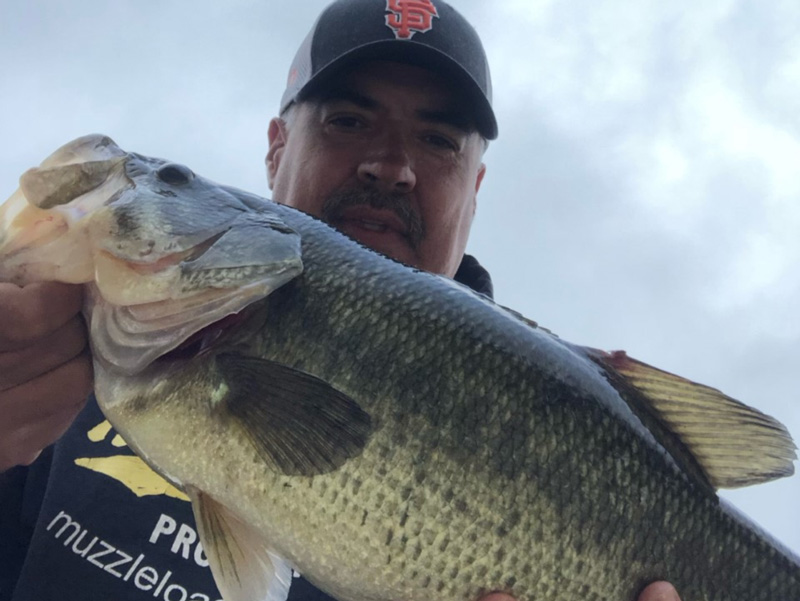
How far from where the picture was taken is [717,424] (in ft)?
5.96

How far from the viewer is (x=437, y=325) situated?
1.63 meters

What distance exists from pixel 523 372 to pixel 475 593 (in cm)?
51

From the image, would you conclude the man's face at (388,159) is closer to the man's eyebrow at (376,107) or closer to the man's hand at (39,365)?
the man's eyebrow at (376,107)

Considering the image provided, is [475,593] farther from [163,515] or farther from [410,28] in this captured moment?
[410,28]

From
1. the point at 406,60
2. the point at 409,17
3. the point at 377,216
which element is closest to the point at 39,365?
the point at 377,216

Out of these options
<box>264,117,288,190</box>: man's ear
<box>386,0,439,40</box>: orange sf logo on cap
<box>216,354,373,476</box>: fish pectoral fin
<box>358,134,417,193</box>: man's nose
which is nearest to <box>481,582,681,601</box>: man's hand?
<box>216,354,373,476</box>: fish pectoral fin

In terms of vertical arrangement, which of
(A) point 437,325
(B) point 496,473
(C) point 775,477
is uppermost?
(C) point 775,477

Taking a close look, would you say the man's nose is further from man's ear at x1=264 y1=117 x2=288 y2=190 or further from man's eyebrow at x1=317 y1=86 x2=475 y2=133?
man's ear at x1=264 y1=117 x2=288 y2=190

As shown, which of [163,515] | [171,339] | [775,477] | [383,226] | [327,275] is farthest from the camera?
[383,226]

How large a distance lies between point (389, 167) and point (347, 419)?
75.7 inches

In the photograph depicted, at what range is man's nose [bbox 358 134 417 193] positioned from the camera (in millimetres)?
3160

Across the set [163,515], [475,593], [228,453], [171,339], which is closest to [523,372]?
[475,593]

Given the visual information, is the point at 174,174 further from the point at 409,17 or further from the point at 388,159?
the point at 409,17

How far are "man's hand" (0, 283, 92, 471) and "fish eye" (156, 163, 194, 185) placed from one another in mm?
373
